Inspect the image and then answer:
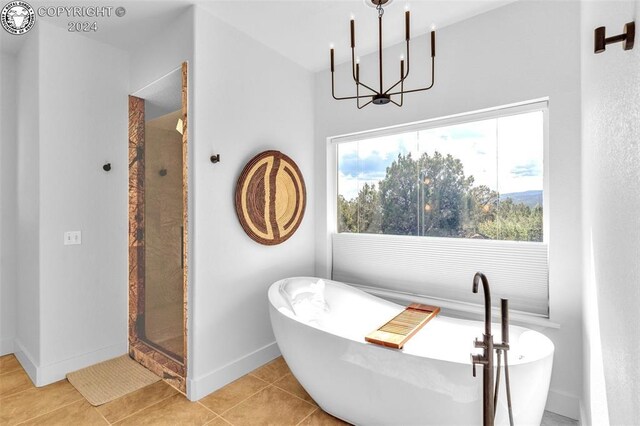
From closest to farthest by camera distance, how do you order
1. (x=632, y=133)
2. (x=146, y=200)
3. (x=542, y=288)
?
(x=632, y=133)
(x=542, y=288)
(x=146, y=200)

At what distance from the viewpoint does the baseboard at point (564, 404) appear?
199 centimetres

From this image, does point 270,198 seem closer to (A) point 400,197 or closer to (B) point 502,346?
(A) point 400,197

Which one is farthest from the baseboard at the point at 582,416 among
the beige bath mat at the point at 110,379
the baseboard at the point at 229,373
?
the beige bath mat at the point at 110,379

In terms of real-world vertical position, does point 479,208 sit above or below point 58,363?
above

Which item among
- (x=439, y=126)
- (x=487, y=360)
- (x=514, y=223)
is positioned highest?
(x=439, y=126)

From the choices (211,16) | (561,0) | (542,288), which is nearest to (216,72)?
(211,16)

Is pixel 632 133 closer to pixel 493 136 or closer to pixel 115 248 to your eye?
pixel 493 136

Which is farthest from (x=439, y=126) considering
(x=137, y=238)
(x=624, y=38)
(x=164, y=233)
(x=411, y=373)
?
(x=137, y=238)

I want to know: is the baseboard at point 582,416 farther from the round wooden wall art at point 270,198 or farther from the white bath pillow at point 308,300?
the round wooden wall art at point 270,198

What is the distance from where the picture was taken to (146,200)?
280 centimetres

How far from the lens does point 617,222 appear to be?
86 centimetres

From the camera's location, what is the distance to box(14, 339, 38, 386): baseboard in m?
2.40

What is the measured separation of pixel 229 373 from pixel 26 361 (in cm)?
166

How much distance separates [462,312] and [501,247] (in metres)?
0.57
